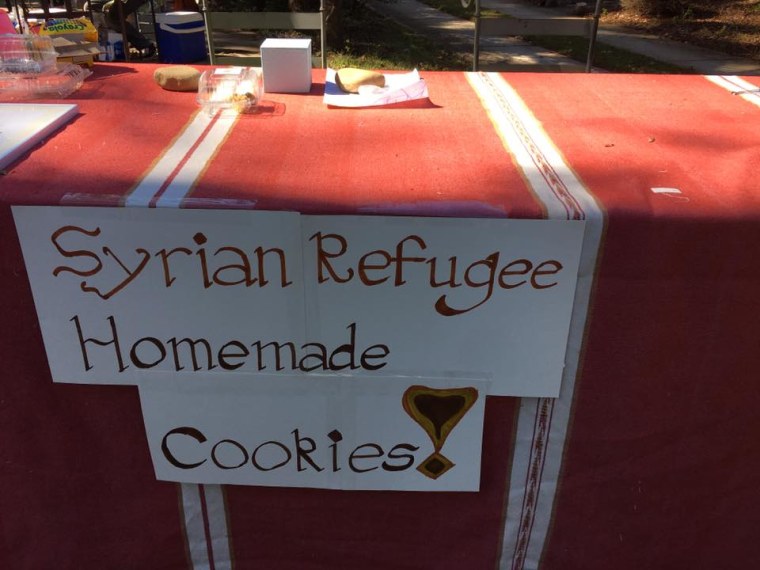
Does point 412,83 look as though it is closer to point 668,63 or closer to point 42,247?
point 42,247

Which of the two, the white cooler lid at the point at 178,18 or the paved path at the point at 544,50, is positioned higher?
the white cooler lid at the point at 178,18

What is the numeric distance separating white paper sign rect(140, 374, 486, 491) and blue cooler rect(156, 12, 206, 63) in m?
3.96

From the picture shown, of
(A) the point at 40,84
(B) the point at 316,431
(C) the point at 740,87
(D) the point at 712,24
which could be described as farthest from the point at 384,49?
(B) the point at 316,431

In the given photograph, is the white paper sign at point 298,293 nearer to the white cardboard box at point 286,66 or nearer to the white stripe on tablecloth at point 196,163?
the white stripe on tablecloth at point 196,163

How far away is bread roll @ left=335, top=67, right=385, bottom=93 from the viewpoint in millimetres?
1603

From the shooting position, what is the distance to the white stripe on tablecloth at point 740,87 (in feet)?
5.46

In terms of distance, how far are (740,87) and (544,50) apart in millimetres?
6318

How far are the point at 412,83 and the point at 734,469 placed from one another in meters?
1.11

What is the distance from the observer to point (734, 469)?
49.0 inches

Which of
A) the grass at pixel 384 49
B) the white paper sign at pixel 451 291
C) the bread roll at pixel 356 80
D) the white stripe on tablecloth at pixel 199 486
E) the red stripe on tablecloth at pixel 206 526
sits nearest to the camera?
the white paper sign at pixel 451 291

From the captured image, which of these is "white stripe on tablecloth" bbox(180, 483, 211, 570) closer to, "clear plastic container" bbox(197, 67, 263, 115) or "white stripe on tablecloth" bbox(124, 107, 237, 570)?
"white stripe on tablecloth" bbox(124, 107, 237, 570)

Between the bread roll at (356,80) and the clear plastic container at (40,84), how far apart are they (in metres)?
0.66

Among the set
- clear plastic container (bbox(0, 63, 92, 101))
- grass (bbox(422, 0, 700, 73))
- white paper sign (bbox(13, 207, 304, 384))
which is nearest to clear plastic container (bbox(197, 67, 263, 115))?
clear plastic container (bbox(0, 63, 92, 101))

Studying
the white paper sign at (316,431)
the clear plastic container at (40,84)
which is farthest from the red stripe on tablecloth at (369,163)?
the clear plastic container at (40,84)
